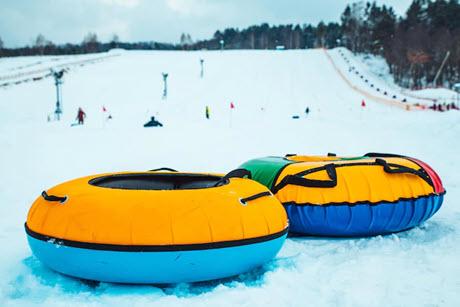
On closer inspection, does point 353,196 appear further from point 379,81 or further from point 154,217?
point 379,81

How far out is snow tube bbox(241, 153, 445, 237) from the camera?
17.1 ft

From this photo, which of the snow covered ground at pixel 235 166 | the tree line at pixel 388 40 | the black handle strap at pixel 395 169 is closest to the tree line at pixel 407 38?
the tree line at pixel 388 40

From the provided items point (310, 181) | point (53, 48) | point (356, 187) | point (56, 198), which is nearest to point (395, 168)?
point (356, 187)

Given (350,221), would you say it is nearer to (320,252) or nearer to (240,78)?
(320,252)

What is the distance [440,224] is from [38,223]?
4481mm

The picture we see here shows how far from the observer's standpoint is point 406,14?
8894 centimetres

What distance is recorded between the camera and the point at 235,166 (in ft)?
34.1

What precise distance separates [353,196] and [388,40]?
3037 inches

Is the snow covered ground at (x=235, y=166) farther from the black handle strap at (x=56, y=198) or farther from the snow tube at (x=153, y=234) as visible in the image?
the black handle strap at (x=56, y=198)

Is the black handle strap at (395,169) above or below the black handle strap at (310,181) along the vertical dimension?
above

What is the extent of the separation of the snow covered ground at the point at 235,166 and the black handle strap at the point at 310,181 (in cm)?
59

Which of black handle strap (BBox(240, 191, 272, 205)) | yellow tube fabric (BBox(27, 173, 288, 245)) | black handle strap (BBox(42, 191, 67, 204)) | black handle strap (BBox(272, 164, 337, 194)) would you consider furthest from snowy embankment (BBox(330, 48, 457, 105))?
black handle strap (BBox(42, 191, 67, 204))

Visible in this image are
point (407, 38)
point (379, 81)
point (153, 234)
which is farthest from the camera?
point (407, 38)

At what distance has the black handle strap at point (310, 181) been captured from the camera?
523 cm
